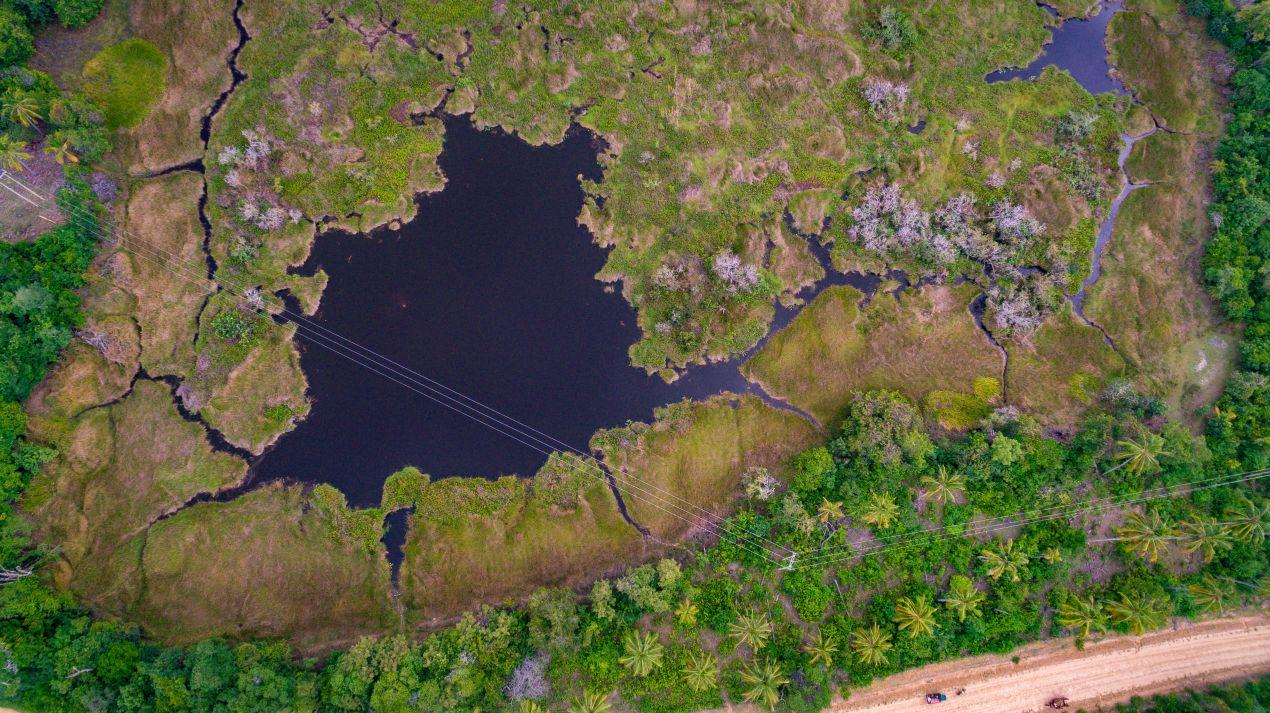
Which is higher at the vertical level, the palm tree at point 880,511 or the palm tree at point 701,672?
the palm tree at point 880,511

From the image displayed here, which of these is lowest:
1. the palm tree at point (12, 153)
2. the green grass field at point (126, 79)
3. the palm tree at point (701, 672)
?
the palm tree at point (701, 672)

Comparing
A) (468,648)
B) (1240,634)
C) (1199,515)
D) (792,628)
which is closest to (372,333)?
(468,648)

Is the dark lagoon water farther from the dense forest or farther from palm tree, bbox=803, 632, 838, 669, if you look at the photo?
palm tree, bbox=803, 632, 838, 669

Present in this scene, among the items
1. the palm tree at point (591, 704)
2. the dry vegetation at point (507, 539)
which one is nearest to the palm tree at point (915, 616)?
the dry vegetation at point (507, 539)

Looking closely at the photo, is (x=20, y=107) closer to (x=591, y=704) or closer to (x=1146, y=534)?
(x=591, y=704)

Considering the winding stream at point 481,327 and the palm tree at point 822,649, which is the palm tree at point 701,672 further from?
the winding stream at point 481,327

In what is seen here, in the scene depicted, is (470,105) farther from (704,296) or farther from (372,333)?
(704,296)
